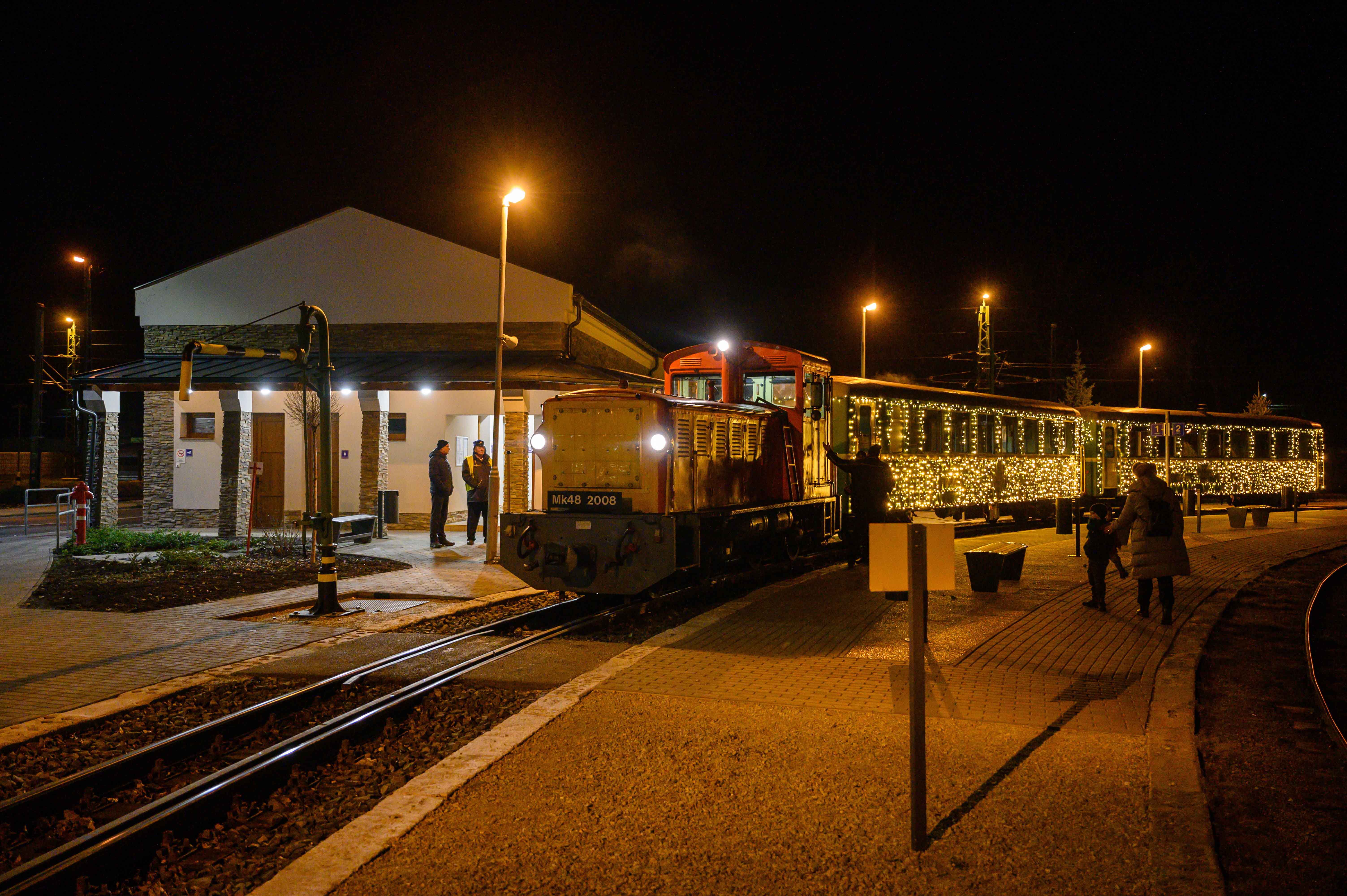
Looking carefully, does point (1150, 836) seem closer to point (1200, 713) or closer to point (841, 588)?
point (1200, 713)

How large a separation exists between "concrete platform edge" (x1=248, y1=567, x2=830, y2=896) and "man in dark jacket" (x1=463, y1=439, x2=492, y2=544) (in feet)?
33.1

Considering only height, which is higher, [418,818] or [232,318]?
[232,318]

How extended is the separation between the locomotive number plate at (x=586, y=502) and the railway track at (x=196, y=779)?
2.28m

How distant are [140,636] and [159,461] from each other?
46.4 ft

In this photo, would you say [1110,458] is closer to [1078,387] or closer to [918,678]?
[1078,387]

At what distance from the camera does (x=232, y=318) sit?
2270 cm

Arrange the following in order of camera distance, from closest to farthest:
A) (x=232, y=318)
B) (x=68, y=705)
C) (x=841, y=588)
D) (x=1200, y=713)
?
(x=68, y=705) < (x=1200, y=713) < (x=841, y=588) < (x=232, y=318)

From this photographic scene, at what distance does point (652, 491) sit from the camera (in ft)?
35.6

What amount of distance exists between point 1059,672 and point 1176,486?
2385cm

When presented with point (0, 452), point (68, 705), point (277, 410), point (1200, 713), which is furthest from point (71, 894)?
point (0, 452)

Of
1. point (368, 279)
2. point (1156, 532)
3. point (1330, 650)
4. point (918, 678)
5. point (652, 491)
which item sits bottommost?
point (1330, 650)

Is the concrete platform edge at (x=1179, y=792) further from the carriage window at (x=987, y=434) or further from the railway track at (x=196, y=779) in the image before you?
the carriage window at (x=987, y=434)

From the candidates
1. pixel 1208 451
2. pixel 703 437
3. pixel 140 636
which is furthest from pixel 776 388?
pixel 1208 451

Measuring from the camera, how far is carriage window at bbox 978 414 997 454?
21328 mm
